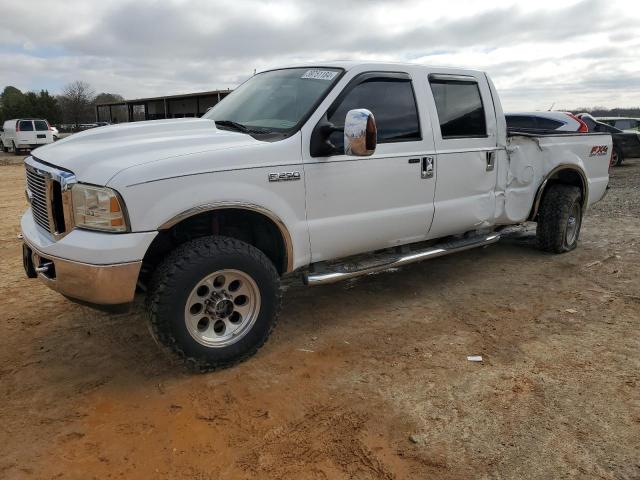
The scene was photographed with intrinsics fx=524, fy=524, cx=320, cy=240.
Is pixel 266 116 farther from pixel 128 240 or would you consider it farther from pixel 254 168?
pixel 128 240

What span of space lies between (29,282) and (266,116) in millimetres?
3133

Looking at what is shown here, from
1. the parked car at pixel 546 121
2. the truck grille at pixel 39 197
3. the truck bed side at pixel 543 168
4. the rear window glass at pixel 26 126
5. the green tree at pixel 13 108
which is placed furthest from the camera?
the green tree at pixel 13 108

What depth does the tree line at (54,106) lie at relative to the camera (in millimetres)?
52750

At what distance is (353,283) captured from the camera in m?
5.35

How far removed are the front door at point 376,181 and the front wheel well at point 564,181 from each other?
2.04 meters

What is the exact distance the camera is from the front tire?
316cm

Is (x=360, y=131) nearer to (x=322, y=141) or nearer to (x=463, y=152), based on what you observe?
(x=322, y=141)

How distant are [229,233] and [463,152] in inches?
90.4

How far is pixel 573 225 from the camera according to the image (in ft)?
21.4

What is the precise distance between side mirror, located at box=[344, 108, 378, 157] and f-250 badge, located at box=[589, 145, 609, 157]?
4.23 m

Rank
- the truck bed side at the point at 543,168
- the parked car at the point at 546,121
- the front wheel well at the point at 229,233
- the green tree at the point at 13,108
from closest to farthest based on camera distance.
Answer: the front wheel well at the point at 229,233
the truck bed side at the point at 543,168
the parked car at the point at 546,121
the green tree at the point at 13,108

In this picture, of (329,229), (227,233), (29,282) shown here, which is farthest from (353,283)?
(29,282)

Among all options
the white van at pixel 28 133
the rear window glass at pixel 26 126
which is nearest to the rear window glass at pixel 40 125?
the white van at pixel 28 133

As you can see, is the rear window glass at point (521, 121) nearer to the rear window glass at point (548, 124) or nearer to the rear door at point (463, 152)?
the rear window glass at point (548, 124)
